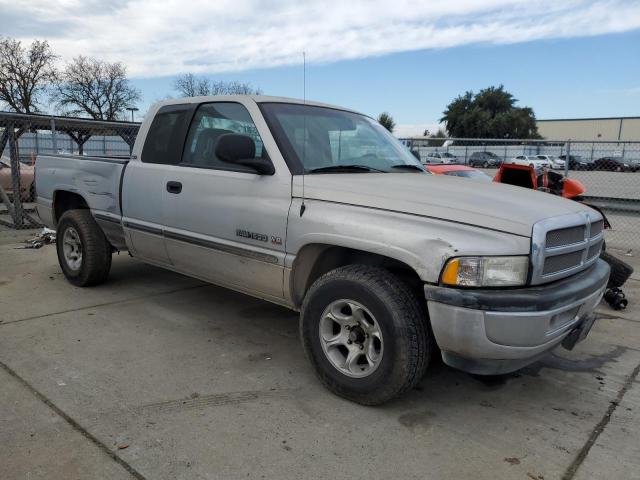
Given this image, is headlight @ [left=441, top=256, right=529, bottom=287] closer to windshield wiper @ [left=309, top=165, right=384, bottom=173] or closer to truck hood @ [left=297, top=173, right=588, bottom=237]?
truck hood @ [left=297, top=173, right=588, bottom=237]

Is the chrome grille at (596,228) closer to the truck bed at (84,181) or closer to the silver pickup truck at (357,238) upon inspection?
the silver pickup truck at (357,238)

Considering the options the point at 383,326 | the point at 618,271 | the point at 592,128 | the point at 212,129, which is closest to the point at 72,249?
the point at 212,129

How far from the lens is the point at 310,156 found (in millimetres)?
3619

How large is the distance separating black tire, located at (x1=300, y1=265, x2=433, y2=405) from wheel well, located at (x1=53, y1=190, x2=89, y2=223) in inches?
138

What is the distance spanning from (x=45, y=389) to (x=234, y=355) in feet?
4.12

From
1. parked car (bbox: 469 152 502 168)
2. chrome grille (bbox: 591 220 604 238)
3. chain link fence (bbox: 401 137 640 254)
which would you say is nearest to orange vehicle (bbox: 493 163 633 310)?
chain link fence (bbox: 401 137 640 254)

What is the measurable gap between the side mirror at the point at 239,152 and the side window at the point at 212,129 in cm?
32

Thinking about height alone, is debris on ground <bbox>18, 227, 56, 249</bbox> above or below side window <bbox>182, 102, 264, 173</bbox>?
below

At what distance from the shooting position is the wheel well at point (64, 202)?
5.55 metres

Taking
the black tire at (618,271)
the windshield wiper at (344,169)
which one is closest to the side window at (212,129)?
the windshield wiper at (344,169)

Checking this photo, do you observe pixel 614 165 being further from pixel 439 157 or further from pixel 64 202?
pixel 64 202

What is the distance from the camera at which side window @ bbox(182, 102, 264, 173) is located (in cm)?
390

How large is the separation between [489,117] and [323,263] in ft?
257

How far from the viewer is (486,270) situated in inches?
104
